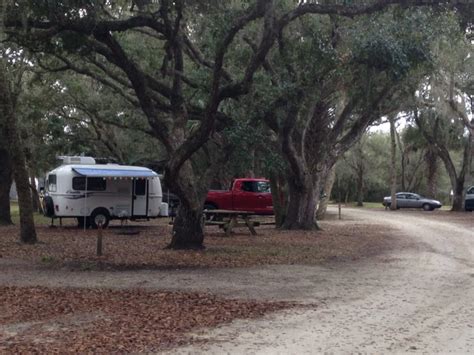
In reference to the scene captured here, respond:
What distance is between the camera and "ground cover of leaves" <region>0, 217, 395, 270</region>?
12.9 metres

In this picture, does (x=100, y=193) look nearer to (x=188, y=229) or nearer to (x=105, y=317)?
(x=188, y=229)

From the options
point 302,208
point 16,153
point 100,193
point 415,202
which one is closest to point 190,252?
point 16,153

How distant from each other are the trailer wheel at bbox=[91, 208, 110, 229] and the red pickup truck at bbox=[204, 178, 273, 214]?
5307mm

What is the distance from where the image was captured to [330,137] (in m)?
22.2

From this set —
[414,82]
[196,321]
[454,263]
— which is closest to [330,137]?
[414,82]

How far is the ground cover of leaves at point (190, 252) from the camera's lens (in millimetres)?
12891

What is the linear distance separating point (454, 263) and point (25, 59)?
1519 centimetres

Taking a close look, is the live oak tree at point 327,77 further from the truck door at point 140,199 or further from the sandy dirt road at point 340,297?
the truck door at point 140,199

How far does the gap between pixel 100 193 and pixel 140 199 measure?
1.50m

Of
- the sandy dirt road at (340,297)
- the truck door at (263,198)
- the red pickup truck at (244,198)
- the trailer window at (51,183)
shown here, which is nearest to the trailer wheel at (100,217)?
the trailer window at (51,183)

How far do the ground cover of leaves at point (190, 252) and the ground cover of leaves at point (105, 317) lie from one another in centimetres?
292

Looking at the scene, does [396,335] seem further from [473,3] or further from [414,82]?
[414,82]

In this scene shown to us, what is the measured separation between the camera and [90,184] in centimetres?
2194

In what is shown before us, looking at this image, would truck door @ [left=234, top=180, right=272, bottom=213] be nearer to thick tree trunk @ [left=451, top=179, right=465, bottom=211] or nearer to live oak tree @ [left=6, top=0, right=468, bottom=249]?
live oak tree @ [left=6, top=0, right=468, bottom=249]
